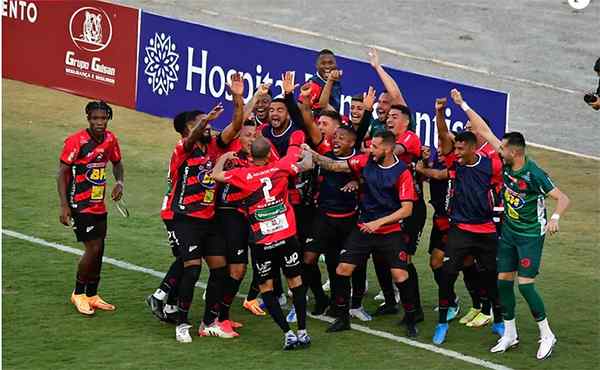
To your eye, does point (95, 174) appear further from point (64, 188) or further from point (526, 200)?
point (526, 200)

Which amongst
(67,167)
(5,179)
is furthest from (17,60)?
(67,167)

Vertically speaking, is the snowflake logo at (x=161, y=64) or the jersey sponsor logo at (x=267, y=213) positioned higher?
the snowflake logo at (x=161, y=64)

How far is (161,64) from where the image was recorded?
22547 mm

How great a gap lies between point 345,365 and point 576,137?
11121mm

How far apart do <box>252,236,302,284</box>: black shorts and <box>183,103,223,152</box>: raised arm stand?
1.11 metres

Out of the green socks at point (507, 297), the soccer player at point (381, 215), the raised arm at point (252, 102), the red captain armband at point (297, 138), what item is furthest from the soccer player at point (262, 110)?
the green socks at point (507, 297)

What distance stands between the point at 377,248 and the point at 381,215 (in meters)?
0.33

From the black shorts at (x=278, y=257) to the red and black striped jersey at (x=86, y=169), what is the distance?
188cm

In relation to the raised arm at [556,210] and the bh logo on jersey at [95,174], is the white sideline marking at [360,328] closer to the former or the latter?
the raised arm at [556,210]

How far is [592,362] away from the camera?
12.5m

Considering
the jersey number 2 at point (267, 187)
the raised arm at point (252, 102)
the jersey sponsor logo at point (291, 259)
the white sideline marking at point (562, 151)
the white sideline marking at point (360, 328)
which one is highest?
the raised arm at point (252, 102)

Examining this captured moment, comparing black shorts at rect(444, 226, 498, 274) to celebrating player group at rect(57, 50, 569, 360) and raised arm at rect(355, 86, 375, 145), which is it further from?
raised arm at rect(355, 86, 375, 145)

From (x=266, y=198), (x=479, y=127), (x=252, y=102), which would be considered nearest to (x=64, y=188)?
(x=252, y=102)

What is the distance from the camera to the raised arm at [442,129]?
13.0m
